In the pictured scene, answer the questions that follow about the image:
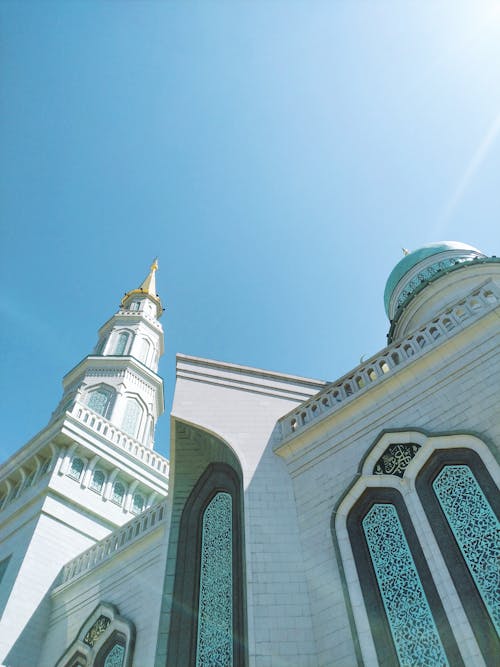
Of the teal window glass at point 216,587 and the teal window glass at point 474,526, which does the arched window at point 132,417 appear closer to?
the teal window glass at point 216,587

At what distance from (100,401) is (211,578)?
10.5 meters

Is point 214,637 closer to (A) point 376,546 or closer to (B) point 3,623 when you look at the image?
(A) point 376,546

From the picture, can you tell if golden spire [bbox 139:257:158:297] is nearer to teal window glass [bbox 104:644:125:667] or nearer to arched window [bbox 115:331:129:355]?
arched window [bbox 115:331:129:355]

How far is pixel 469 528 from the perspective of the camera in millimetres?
5023

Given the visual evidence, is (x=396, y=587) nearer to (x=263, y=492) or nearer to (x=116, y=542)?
(x=263, y=492)

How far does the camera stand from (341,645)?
16.4 feet

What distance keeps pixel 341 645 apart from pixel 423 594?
969 mm

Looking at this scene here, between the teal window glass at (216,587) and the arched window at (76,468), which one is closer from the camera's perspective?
the teal window glass at (216,587)

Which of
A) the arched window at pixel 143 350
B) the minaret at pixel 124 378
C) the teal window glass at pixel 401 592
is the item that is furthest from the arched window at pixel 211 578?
the arched window at pixel 143 350

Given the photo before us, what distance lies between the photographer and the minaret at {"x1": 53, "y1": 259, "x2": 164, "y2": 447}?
628 inches

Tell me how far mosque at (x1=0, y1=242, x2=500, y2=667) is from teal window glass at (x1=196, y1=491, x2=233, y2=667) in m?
0.02

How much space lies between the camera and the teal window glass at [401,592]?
4598 millimetres

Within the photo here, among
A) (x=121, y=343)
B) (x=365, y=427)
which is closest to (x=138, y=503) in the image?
(x=121, y=343)

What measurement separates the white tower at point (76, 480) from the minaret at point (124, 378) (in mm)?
37
